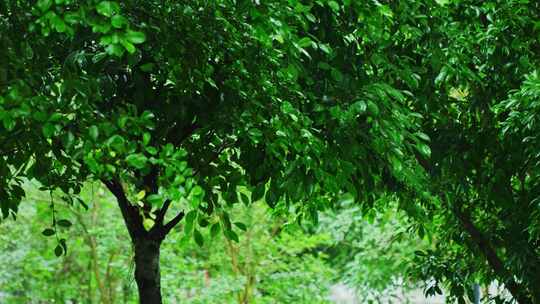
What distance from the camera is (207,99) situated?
4891mm

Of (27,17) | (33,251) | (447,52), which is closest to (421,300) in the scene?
(33,251)

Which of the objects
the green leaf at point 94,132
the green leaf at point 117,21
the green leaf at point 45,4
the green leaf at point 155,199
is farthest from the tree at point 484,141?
the green leaf at point 45,4

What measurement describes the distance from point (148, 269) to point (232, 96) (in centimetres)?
152

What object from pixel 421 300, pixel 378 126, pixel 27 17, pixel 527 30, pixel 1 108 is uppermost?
pixel 421 300

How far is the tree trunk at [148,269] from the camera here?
5.65m

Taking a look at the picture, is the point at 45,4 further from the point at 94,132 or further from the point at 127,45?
the point at 94,132

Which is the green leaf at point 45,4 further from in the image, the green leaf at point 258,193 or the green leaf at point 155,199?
the green leaf at point 258,193

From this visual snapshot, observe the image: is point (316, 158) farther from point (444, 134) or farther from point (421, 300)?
point (421, 300)

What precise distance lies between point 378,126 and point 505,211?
3.06 metres

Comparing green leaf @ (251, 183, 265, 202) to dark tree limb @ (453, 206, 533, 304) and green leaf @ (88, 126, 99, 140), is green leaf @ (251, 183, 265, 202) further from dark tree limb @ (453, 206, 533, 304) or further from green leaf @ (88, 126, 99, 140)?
dark tree limb @ (453, 206, 533, 304)

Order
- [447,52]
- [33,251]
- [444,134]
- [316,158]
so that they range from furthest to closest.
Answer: [33,251], [444,134], [447,52], [316,158]

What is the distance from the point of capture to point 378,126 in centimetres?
467

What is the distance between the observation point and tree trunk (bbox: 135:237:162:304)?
5648 mm

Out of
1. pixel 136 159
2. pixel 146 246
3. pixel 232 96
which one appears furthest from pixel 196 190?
pixel 146 246
